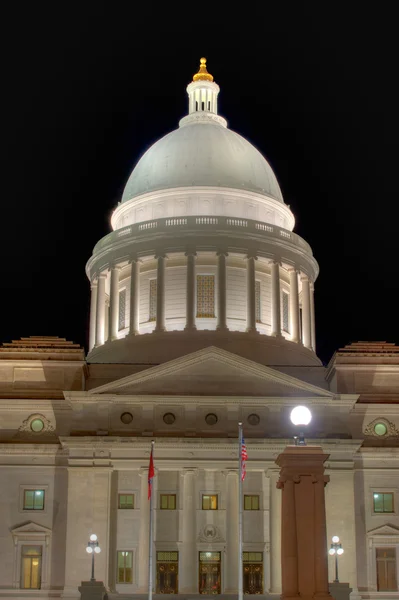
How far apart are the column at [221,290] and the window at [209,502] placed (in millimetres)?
14634

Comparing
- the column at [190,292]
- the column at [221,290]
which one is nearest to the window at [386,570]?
the column at [221,290]

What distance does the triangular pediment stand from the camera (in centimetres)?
6525

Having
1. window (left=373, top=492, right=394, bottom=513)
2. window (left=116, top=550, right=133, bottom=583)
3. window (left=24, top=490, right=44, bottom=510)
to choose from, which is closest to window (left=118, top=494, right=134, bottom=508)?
window (left=116, top=550, right=133, bottom=583)

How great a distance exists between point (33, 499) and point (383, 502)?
2070cm

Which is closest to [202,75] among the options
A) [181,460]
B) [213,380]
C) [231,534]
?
[213,380]

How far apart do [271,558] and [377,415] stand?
11.4 meters

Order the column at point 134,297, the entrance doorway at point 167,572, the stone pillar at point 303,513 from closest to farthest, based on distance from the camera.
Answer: the stone pillar at point 303,513
the entrance doorway at point 167,572
the column at point 134,297

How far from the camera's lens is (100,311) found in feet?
262

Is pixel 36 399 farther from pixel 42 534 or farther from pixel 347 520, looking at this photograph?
pixel 347 520

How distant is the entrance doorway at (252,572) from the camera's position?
202 ft

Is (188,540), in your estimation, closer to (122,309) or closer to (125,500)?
(125,500)

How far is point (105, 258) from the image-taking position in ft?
266

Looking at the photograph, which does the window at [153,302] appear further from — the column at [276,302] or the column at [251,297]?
the column at [276,302]

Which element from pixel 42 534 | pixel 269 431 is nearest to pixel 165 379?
pixel 269 431
